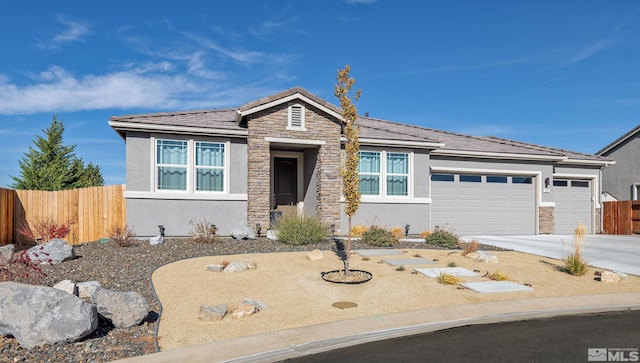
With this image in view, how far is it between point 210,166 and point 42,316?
972 cm

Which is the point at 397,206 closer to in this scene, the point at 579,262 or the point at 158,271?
the point at 579,262

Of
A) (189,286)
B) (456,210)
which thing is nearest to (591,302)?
(189,286)

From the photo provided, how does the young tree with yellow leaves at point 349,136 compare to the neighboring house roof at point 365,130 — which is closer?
the young tree with yellow leaves at point 349,136

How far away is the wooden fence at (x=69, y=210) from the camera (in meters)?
14.6

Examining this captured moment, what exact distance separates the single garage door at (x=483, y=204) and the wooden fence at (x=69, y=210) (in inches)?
517

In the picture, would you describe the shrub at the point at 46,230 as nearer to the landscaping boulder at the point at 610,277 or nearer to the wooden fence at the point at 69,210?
the wooden fence at the point at 69,210

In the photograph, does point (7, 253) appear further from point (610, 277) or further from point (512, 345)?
point (610, 277)

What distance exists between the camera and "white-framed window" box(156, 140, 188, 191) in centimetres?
1441

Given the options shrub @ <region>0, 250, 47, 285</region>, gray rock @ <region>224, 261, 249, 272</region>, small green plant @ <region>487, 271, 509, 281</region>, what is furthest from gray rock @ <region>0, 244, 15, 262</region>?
small green plant @ <region>487, 271, 509, 281</region>

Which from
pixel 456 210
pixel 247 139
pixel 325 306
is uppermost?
pixel 247 139

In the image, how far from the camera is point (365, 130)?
17.4 meters

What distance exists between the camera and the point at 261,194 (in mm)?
15156

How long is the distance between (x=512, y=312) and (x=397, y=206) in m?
9.87

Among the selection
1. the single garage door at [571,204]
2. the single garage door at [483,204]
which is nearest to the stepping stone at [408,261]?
the single garage door at [483,204]
